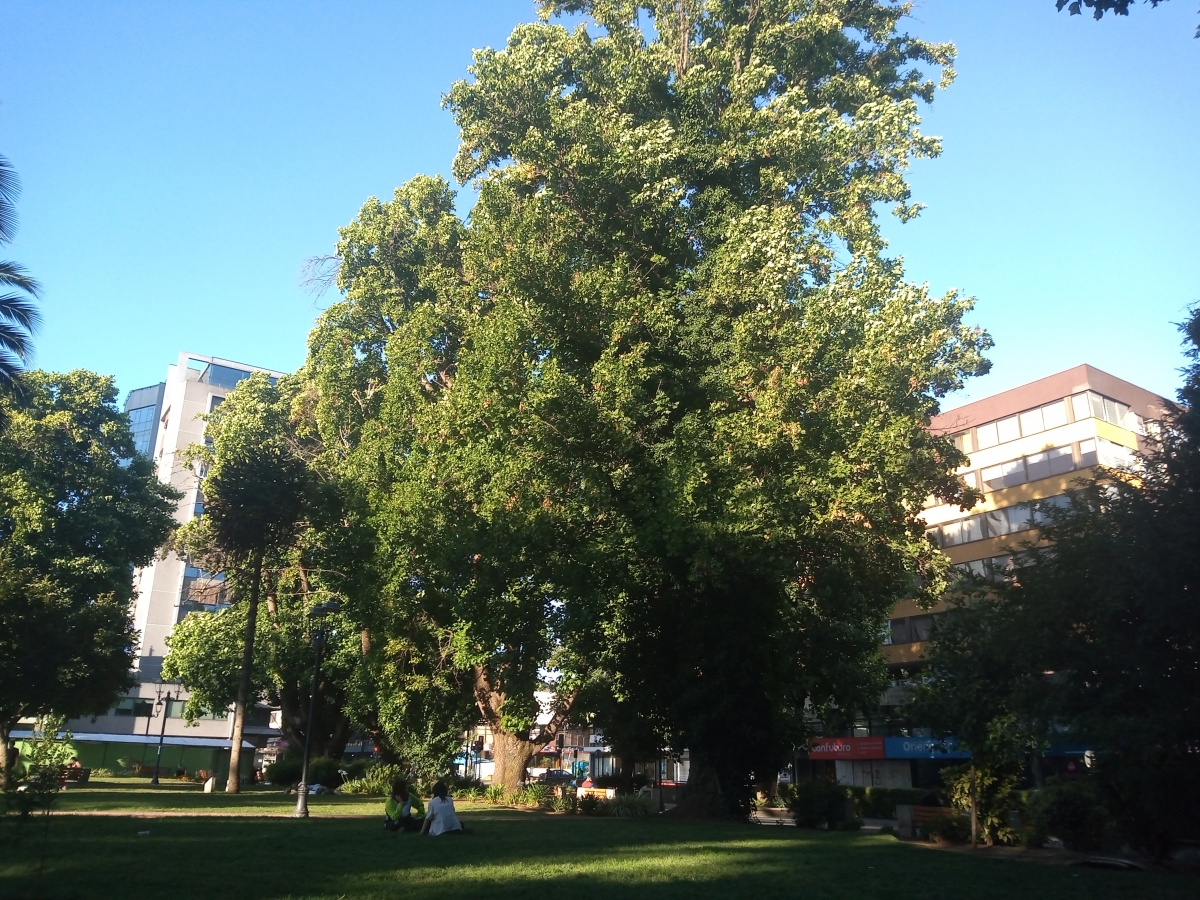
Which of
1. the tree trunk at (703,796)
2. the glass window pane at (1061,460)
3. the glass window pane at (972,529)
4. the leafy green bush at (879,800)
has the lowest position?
the leafy green bush at (879,800)

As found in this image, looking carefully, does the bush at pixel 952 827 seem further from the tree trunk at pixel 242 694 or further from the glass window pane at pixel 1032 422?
the glass window pane at pixel 1032 422

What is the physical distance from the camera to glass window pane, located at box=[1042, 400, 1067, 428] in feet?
148

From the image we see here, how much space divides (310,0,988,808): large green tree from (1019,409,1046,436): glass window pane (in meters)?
24.9

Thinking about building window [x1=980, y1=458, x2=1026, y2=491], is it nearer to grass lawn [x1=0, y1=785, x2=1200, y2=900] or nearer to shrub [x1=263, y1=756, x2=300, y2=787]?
grass lawn [x1=0, y1=785, x2=1200, y2=900]

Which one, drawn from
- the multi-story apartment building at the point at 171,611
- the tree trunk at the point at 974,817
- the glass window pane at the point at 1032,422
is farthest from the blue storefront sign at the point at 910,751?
the multi-story apartment building at the point at 171,611

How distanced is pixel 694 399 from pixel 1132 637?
11.2 metres

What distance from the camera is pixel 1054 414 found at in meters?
45.5

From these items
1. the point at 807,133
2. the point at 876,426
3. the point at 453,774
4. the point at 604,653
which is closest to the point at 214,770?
the point at 453,774

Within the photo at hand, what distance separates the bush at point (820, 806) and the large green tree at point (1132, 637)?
726 cm

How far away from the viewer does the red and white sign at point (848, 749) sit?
4991cm

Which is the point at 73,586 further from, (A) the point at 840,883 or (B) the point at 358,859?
(A) the point at 840,883

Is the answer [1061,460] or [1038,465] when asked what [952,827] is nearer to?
[1061,460]

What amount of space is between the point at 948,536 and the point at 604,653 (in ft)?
104

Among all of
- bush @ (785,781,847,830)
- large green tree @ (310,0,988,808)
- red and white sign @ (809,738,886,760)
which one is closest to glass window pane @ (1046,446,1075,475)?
red and white sign @ (809,738,886,760)
